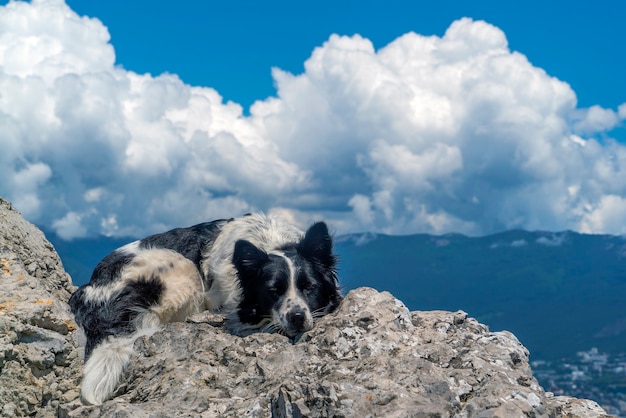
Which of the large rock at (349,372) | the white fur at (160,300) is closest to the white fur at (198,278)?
the white fur at (160,300)

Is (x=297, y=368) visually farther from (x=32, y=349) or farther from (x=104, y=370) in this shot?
(x=32, y=349)

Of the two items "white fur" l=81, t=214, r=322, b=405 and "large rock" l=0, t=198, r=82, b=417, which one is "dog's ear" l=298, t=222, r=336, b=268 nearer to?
"white fur" l=81, t=214, r=322, b=405

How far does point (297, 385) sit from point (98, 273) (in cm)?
551

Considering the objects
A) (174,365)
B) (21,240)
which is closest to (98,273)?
(21,240)

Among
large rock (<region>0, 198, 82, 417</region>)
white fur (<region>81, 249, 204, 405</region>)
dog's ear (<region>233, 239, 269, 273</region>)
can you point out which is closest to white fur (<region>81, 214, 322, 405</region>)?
white fur (<region>81, 249, 204, 405</region>)

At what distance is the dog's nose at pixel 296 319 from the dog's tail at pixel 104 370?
176 centimetres

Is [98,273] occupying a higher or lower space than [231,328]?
higher

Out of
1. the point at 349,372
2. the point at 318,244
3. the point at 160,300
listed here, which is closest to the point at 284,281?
the point at 318,244

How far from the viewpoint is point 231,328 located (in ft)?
31.7

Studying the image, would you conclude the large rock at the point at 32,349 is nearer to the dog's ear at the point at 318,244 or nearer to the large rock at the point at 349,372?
the large rock at the point at 349,372

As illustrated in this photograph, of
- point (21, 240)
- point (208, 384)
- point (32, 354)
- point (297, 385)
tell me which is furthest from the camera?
point (21, 240)

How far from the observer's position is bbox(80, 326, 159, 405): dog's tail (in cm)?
776

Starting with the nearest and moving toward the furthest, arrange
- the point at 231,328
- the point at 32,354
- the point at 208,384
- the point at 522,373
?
the point at 522,373 → the point at 208,384 → the point at 32,354 → the point at 231,328

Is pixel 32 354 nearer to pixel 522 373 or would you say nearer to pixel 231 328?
pixel 231 328
